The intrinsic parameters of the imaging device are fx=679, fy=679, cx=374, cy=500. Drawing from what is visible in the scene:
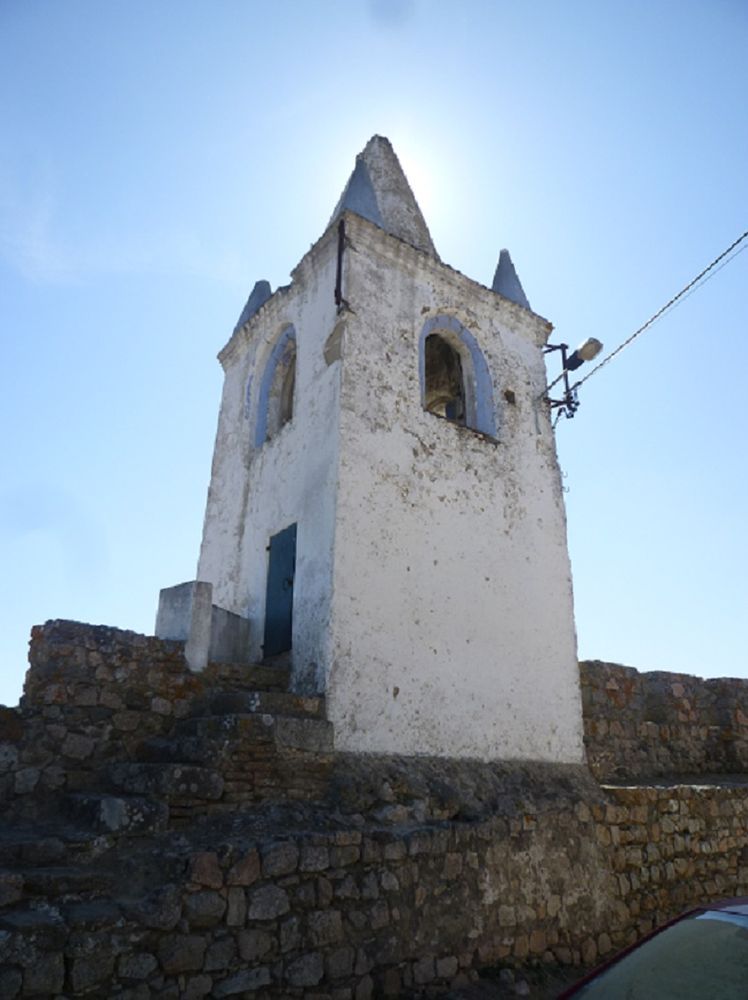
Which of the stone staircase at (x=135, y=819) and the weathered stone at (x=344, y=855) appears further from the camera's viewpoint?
the weathered stone at (x=344, y=855)

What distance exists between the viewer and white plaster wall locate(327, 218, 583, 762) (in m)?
6.46

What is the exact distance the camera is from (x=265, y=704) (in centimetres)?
561

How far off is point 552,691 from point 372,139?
894 centimetres

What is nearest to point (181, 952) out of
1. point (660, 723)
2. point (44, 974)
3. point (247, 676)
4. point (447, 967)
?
point (44, 974)

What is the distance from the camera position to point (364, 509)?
680 centimetres

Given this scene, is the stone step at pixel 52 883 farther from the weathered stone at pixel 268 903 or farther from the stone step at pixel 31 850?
the weathered stone at pixel 268 903

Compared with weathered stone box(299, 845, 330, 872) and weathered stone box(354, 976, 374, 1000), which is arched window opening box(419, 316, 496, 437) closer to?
weathered stone box(299, 845, 330, 872)

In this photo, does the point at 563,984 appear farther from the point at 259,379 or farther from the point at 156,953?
the point at 259,379

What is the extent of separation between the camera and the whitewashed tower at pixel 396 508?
6.54 m

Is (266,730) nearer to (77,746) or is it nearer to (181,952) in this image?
(77,746)

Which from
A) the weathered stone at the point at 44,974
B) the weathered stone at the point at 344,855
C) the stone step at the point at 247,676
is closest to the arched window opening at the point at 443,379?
the stone step at the point at 247,676

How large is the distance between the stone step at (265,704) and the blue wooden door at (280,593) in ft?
4.13

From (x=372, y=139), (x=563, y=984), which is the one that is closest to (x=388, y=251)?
(x=372, y=139)

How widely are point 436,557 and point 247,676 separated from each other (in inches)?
91.1
